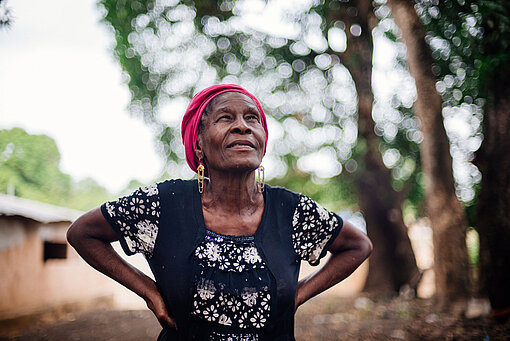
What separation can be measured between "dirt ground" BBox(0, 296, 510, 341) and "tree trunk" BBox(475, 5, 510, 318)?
43 centimetres

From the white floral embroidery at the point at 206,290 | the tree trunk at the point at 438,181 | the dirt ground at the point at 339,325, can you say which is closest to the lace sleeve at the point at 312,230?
the white floral embroidery at the point at 206,290

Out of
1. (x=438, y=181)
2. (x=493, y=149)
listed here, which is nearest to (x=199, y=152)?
(x=493, y=149)

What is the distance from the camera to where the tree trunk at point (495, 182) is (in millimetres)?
4406

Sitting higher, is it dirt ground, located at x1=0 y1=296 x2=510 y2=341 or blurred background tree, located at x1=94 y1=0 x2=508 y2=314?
blurred background tree, located at x1=94 y1=0 x2=508 y2=314

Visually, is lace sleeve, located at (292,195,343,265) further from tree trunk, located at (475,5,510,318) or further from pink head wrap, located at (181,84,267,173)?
tree trunk, located at (475,5,510,318)

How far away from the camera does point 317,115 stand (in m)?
11.1

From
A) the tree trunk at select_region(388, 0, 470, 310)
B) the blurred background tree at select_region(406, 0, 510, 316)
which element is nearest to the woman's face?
the blurred background tree at select_region(406, 0, 510, 316)

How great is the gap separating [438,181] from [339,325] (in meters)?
2.65

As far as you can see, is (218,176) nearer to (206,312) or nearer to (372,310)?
(206,312)

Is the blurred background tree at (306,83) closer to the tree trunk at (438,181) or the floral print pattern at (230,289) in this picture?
the tree trunk at (438,181)

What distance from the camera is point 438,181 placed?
5840mm

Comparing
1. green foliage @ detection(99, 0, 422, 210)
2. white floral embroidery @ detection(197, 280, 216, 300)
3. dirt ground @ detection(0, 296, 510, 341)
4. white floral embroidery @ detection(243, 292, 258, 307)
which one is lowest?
dirt ground @ detection(0, 296, 510, 341)

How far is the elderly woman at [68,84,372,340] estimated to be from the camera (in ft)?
6.64

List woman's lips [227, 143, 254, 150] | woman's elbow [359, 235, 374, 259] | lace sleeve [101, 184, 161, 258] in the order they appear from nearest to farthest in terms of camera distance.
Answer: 1. lace sleeve [101, 184, 161, 258]
2. woman's lips [227, 143, 254, 150]
3. woman's elbow [359, 235, 374, 259]
